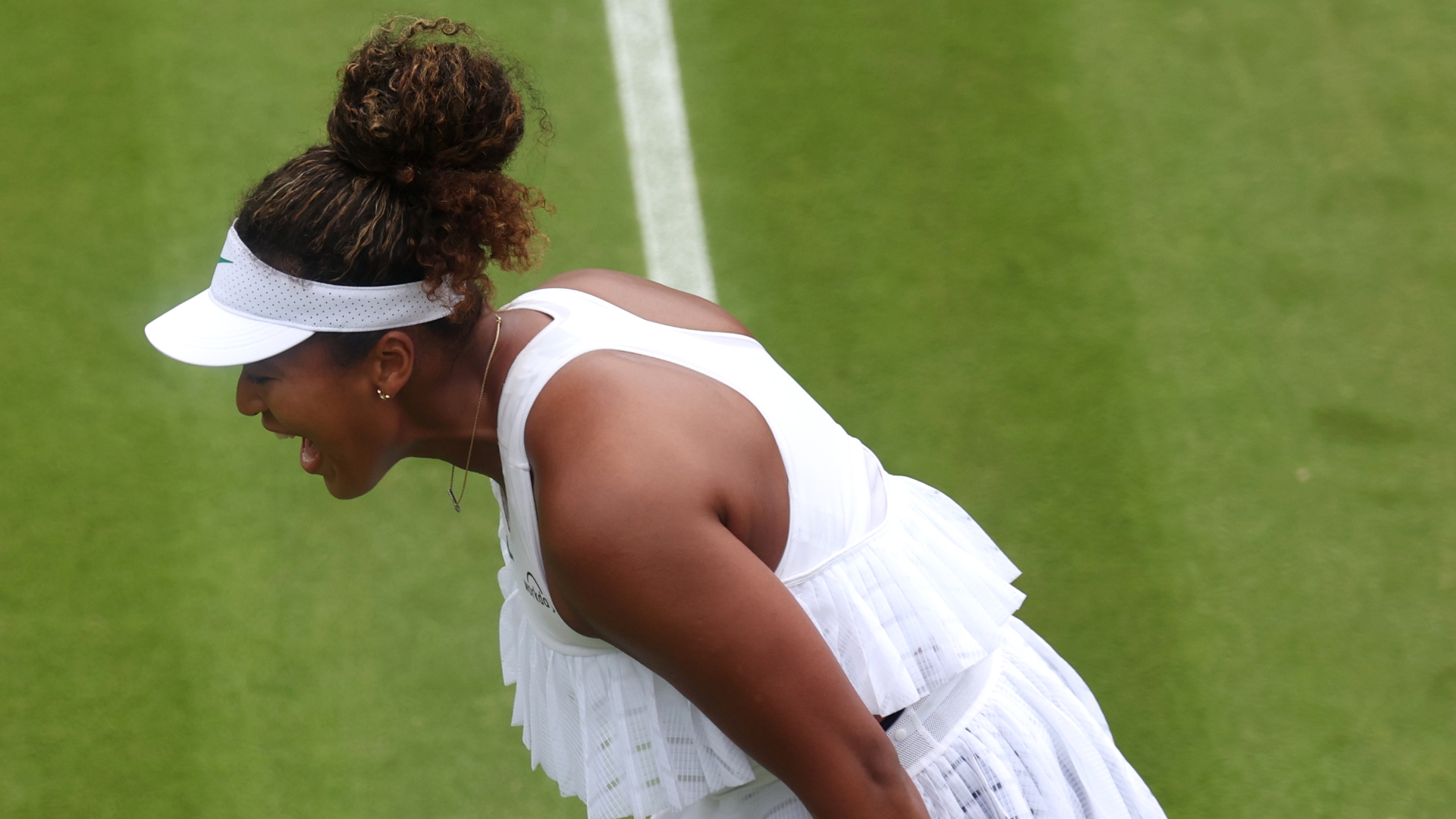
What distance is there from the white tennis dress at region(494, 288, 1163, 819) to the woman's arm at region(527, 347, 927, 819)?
0.13 meters

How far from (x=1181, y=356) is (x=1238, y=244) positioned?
0.43 meters

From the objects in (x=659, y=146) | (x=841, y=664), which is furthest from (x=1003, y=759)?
(x=659, y=146)

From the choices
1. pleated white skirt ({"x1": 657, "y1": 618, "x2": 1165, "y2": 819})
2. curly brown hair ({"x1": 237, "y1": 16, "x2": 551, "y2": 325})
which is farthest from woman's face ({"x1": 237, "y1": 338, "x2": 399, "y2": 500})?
pleated white skirt ({"x1": 657, "y1": 618, "x2": 1165, "y2": 819})

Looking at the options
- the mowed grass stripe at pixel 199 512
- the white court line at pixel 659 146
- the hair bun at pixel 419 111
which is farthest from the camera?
the white court line at pixel 659 146

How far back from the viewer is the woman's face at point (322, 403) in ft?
5.86

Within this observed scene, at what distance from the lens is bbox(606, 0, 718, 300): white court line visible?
148 inches

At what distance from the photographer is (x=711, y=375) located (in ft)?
5.74

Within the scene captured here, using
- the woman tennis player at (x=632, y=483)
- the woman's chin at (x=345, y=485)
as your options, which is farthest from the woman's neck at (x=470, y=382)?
the woman's chin at (x=345, y=485)

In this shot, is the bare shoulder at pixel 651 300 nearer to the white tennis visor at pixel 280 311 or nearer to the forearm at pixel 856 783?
the white tennis visor at pixel 280 311

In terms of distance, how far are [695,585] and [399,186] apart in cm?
68

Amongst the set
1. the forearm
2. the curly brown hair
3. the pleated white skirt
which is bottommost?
the pleated white skirt

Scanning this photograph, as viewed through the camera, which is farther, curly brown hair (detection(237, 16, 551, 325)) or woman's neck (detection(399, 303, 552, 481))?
woman's neck (detection(399, 303, 552, 481))

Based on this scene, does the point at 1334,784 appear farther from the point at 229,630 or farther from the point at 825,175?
the point at 229,630

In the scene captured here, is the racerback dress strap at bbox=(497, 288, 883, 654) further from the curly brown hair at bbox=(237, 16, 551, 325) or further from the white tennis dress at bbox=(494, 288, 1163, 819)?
the curly brown hair at bbox=(237, 16, 551, 325)
